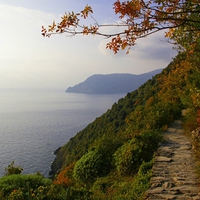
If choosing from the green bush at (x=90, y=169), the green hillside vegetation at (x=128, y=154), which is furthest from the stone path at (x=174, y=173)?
the green bush at (x=90, y=169)

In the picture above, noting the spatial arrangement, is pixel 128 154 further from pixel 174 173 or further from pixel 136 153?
pixel 174 173

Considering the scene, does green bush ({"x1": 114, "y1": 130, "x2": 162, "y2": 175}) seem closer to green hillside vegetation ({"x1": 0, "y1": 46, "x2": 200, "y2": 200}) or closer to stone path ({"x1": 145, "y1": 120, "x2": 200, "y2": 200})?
green hillside vegetation ({"x1": 0, "y1": 46, "x2": 200, "y2": 200})

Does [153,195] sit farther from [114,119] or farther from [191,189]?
[114,119]

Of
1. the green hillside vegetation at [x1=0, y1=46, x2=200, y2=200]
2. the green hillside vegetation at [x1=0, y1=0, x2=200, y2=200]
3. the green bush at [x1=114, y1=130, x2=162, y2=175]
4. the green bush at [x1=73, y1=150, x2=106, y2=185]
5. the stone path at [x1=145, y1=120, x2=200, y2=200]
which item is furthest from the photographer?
the green bush at [x1=73, y1=150, x2=106, y2=185]

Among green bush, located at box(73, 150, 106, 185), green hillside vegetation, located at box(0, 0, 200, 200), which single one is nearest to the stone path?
green hillside vegetation, located at box(0, 0, 200, 200)

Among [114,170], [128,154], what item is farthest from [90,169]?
[128,154]

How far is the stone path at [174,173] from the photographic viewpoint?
176 inches

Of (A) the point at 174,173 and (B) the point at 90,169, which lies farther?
(B) the point at 90,169

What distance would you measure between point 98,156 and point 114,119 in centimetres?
3202

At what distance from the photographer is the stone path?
4.46 metres

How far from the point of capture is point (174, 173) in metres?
5.36

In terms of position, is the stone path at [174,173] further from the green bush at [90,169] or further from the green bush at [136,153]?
the green bush at [90,169]

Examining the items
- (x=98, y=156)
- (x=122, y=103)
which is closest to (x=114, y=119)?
(x=122, y=103)

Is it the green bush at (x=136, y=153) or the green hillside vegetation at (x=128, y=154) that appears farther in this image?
the green bush at (x=136, y=153)
